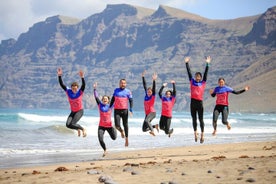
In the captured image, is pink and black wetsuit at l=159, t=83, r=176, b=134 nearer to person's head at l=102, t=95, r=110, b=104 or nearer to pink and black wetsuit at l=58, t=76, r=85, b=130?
person's head at l=102, t=95, r=110, b=104

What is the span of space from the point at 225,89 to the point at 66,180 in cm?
919

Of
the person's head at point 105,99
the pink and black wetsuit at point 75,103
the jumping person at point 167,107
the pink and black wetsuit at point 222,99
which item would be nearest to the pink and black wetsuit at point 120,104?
the person's head at point 105,99

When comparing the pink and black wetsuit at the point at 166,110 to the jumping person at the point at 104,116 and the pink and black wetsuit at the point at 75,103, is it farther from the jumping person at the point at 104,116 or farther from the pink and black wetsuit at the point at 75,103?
the pink and black wetsuit at the point at 75,103

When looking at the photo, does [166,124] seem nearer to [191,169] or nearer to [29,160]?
[29,160]

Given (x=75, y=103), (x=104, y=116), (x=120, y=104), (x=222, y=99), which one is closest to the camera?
(x=104, y=116)

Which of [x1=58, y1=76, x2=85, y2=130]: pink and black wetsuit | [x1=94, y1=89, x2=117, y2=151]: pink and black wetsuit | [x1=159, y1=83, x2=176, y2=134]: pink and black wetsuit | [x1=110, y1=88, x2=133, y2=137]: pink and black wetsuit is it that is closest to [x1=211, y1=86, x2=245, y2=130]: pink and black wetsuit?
[x1=159, y1=83, x2=176, y2=134]: pink and black wetsuit

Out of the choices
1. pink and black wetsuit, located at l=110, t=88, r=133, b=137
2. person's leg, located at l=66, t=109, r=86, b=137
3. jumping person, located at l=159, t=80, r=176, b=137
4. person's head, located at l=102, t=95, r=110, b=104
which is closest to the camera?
person's leg, located at l=66, t=109, r=86, b=137

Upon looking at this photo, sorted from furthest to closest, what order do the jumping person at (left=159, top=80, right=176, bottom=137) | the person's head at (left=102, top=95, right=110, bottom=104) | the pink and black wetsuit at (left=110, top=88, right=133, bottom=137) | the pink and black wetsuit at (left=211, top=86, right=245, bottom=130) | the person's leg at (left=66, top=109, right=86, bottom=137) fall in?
the jumping person at (left=159, top=80, right=176, bottom=137), the pink and black wetsuit at (left=211, top=86, right=245, bottom=130), the pink and black wetsuit at (left=110, top=88, right=133, bottom=137), the person's head at (left=102, top=95, right=110, bottom=104), the person's leg at (left=66, top=109, right=86, bottom=137)

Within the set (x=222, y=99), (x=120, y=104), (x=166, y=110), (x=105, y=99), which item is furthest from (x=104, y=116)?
(x=222, y=99)

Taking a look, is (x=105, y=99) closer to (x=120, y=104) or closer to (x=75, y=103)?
(x=120, y=104)

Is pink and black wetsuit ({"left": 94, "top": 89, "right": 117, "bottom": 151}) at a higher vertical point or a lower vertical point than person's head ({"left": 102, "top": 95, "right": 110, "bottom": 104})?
lower

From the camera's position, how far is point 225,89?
59.8 ft

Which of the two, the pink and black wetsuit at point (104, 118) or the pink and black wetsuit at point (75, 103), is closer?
the pink and black wetsuit at point (104, 118)

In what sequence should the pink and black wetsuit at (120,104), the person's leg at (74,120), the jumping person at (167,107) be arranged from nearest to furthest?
the person's leg at (74,120) → the pink and black wetsuit at (120,104) → the jumping person at (167,107)
